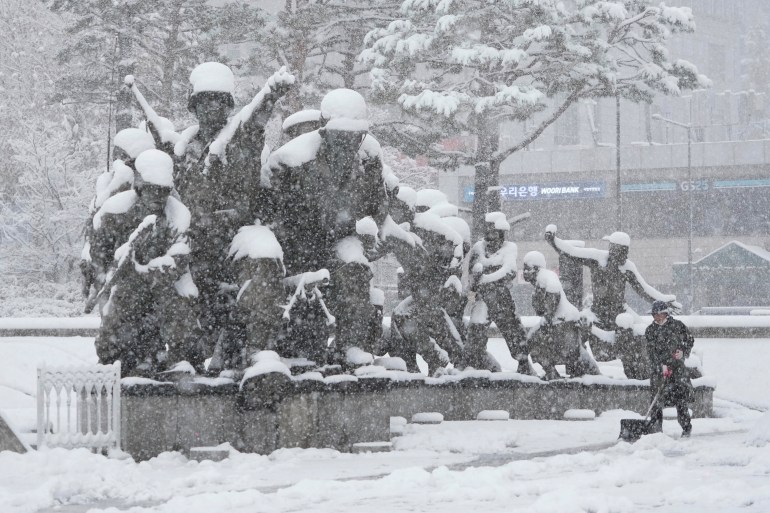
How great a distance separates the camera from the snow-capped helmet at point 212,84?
11773mm

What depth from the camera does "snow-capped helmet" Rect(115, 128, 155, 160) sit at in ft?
40.9

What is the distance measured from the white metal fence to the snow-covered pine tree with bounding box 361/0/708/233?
58.0 feet

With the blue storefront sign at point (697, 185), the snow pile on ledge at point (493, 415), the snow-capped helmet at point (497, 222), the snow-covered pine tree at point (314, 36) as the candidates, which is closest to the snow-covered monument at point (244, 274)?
the snow pile on ledge at point (493, 415)

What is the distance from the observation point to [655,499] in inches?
337

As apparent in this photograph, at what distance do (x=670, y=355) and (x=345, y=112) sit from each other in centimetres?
449

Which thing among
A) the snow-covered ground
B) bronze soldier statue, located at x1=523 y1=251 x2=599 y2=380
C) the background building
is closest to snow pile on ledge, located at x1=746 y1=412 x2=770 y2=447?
the snow-covered ground

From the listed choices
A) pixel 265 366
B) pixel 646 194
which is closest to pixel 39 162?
pixel 265 366

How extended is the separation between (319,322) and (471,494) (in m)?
3.93

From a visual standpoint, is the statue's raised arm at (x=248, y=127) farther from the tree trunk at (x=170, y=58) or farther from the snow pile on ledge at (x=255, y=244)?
the tree trunk at (x=170, y=58)

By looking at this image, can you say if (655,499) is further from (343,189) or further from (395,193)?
(395,193)

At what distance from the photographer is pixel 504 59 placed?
92.8ft

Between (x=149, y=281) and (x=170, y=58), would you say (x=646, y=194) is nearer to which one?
(x=170, y=58)

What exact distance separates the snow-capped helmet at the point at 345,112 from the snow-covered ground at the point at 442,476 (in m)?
3.01

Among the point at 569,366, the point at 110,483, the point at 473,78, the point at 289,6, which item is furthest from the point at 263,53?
the point at 110,483
